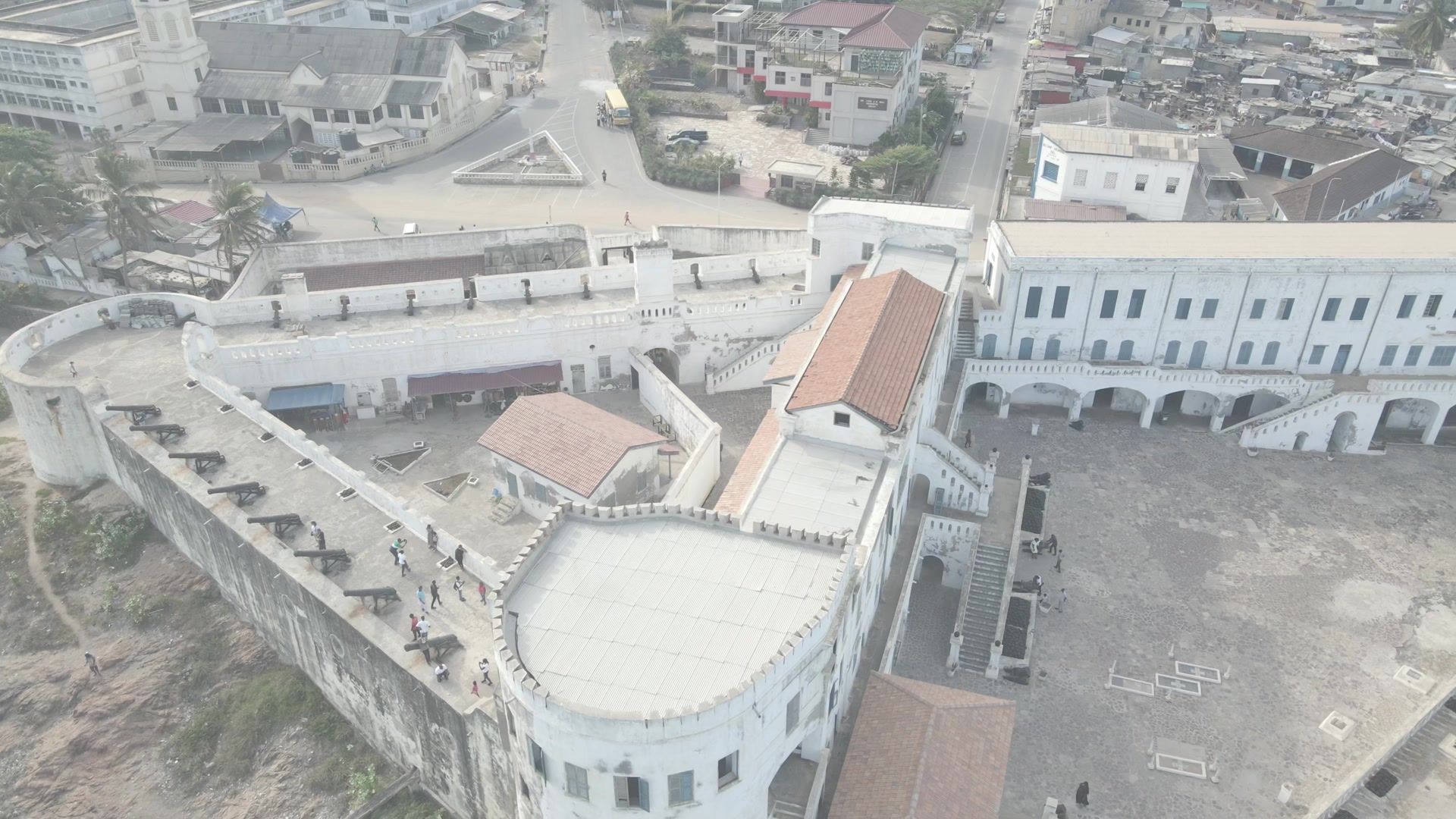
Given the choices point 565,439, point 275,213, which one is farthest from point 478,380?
point 275,213

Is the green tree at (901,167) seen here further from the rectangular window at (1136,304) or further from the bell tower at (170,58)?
the bell tower at (170,58)

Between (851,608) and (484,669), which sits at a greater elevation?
(851,608)

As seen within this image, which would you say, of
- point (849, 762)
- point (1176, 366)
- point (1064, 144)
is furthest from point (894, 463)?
point (1064, 144)

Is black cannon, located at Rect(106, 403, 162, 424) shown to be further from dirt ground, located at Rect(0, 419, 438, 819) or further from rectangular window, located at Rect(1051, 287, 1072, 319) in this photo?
rectangular window, located at Rect(1051, 287, 1072, 319)

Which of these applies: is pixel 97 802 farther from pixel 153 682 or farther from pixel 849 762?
pixel 849 762

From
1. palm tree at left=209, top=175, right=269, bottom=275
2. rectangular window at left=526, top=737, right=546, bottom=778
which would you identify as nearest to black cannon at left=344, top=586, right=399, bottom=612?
rectangular window at left=526, top=737, right=546, bottom=778

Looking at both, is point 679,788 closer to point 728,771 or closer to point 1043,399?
point 728,771
